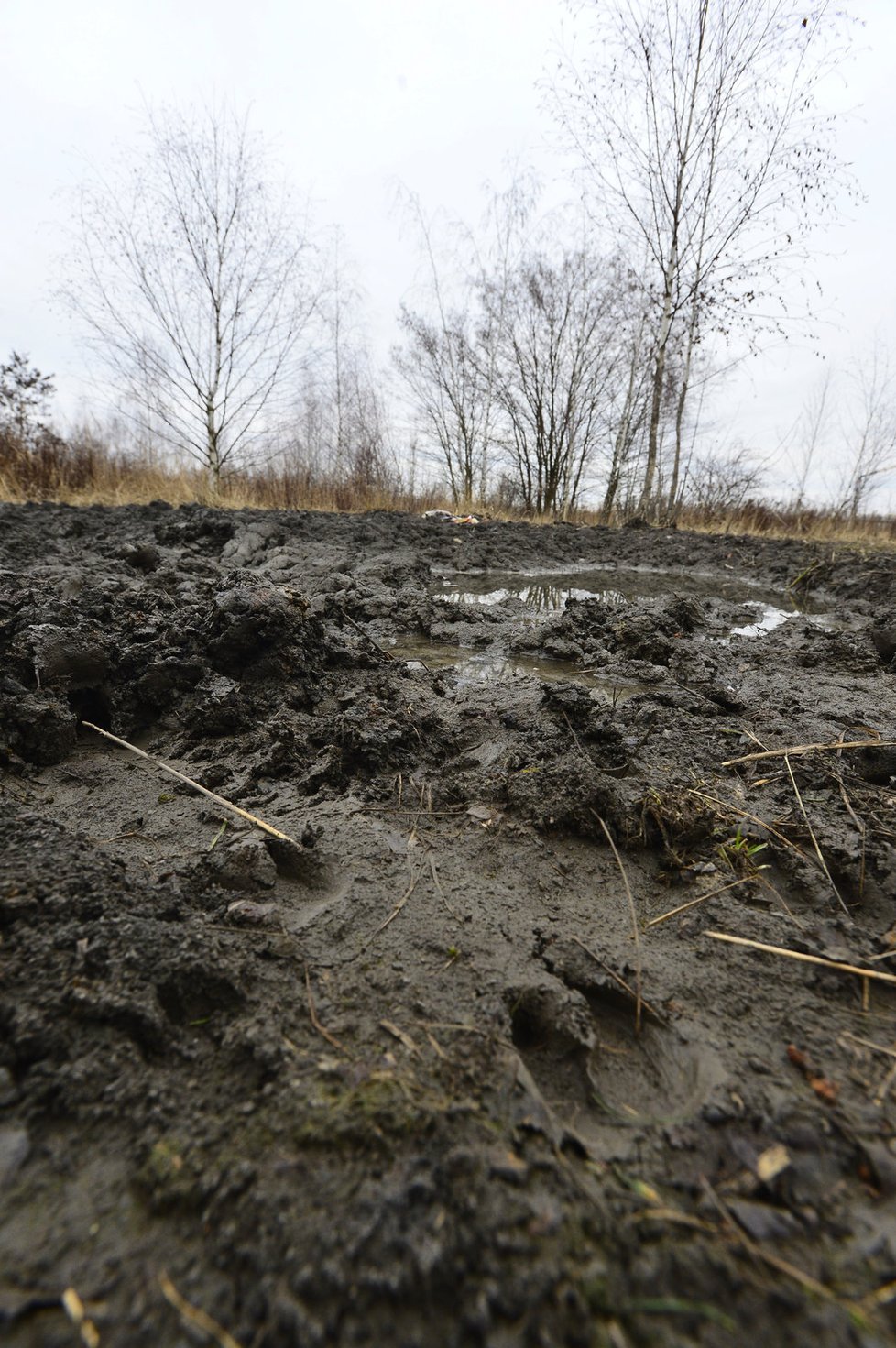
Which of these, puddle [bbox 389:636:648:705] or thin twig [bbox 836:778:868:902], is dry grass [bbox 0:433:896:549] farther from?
thin twig [bbox 836:778:868:902]

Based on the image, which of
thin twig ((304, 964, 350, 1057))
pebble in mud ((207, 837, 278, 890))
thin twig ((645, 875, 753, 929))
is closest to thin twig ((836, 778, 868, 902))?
thin twig ((645, 875, 753, 929))

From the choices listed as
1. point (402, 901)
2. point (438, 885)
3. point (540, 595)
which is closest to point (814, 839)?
point (438, 885)

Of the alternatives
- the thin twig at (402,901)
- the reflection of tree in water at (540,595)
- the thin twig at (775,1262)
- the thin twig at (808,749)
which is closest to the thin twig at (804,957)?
the thin twig at (775,1262)

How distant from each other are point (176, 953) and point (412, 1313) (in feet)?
2.41

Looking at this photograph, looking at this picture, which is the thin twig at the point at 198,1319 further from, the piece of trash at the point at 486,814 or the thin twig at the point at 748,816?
the thin twig at the point at 748,816

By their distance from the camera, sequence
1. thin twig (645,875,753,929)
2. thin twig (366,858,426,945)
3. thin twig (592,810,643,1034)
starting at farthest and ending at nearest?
thin twig (645,875,753,929) → thin twig (366,858,426,945) → thin twig (592,810,643,1034)

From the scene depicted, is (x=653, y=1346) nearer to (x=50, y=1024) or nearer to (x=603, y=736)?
(x=50, y=1024)

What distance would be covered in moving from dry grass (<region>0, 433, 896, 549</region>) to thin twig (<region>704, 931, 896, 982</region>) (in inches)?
Result: 400

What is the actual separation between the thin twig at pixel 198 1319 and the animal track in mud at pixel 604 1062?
567 millimetres

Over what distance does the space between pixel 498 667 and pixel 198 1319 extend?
119 inches

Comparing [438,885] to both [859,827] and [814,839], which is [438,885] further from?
[859,827]

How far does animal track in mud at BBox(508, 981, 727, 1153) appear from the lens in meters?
1.05

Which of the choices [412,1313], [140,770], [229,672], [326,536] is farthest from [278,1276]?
[326,536]

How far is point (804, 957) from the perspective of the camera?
4.39 ft
